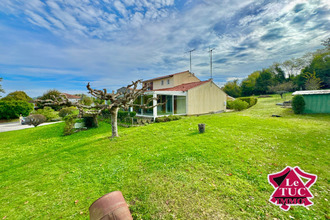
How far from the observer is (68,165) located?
6.21 m

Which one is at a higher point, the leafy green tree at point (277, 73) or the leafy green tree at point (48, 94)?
the leafy green tree at point (277, 73)

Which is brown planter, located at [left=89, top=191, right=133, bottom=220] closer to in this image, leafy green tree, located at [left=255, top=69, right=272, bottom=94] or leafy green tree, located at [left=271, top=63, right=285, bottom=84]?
leafy green tree, located at [left=255, top=69, right=272, bottom=94]

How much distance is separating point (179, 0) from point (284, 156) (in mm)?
12980

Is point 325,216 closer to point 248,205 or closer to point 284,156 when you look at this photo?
point 248,205

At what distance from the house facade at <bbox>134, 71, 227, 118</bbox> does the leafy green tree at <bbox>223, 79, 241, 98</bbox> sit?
35.2 m

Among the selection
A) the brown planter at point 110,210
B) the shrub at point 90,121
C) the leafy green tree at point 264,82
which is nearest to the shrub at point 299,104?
the brown planter at point 110,210

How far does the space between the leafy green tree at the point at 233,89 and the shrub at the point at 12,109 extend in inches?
2424

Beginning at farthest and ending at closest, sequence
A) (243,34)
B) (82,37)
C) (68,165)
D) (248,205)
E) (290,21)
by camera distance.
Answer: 1. (243,34)
2. (82,37)
3. (290,21)
4. (68,165)
5. (248,205)

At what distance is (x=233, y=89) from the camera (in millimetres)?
53062

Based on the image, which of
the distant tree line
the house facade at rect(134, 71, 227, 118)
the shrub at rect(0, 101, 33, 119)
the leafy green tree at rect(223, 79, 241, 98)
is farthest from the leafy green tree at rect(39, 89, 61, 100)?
the leafy green tree at rect(223, 79, 241, 98)

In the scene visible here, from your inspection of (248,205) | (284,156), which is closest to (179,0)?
(284,156)

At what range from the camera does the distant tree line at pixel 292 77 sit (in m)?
34.2

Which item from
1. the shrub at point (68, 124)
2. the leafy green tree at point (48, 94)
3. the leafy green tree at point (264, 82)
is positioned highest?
the leafy green tree at point (264, 82)

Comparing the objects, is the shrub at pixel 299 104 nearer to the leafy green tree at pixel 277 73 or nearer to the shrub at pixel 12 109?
the leafy green tree at pixel 277 73
